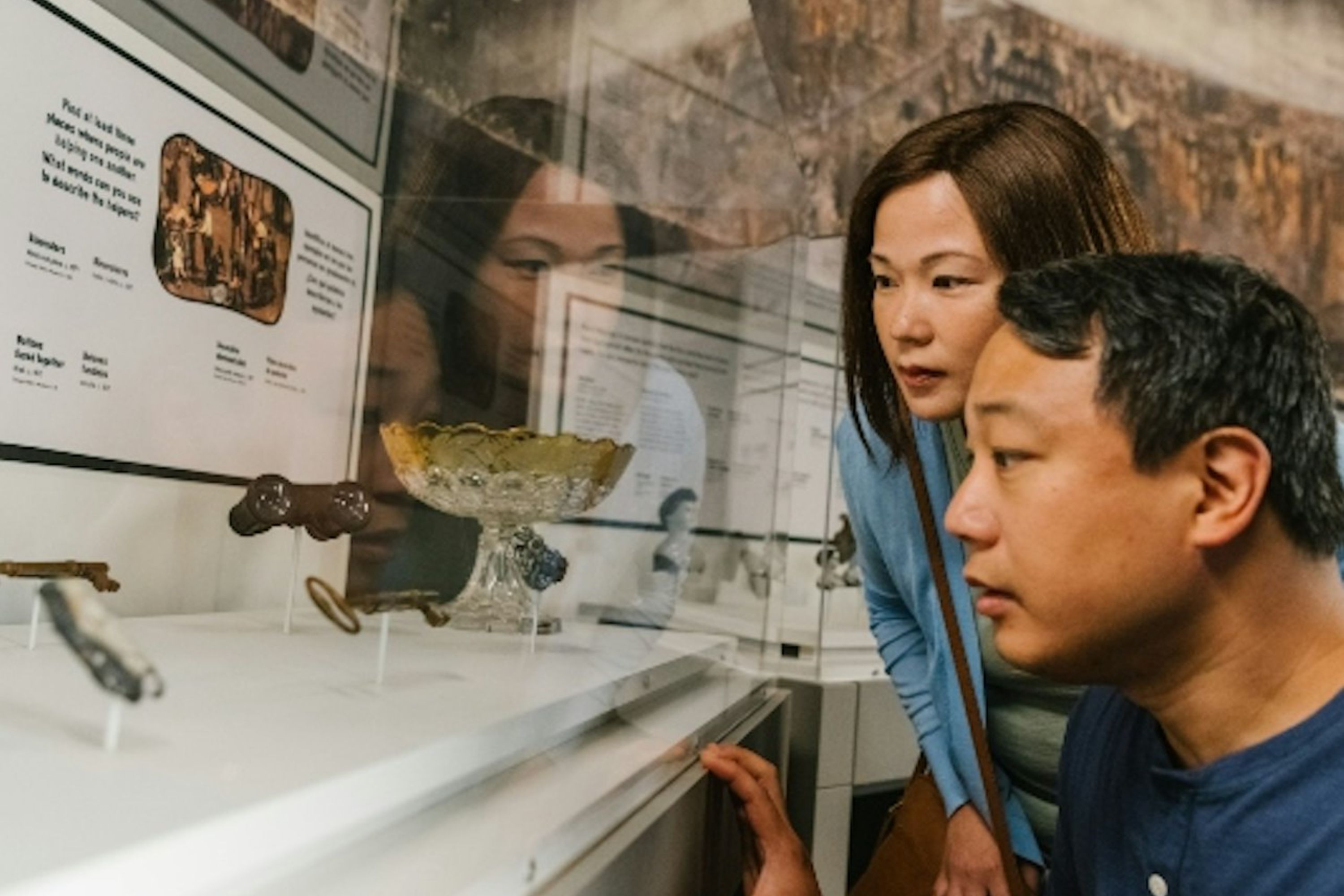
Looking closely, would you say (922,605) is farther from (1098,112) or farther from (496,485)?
(1098,112)

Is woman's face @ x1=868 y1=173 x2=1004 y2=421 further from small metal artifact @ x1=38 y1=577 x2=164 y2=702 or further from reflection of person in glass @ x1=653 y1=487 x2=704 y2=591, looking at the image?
small metal artifact @ x1=38 y1=577 x2=164 y2=702

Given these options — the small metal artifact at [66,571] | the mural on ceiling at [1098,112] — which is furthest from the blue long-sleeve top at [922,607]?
the mural on ceiling at [1098,112]

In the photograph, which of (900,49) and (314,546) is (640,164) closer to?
(314,546)

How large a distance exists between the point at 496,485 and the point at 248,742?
30.9 inches

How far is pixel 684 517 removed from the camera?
2041mm

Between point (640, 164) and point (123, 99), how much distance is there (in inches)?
30.8

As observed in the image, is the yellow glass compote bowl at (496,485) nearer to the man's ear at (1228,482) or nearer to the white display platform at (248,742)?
the white display platform at (248,742)

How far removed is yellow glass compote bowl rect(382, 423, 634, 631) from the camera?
1512mm

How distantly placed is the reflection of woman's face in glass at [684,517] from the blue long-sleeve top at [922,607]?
1.02 feet

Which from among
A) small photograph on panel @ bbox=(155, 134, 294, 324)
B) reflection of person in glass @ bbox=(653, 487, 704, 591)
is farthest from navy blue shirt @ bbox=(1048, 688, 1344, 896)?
small photograph on panel @ bbox=(155, 134, 294, 324)

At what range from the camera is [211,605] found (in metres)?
1.52

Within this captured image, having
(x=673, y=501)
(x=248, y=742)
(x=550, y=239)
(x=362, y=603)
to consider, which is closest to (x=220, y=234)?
(x=550, y=239)

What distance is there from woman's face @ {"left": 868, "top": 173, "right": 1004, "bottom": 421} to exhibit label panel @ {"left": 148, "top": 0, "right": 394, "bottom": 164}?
0.77 meters

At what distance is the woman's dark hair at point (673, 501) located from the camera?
6.34ft
